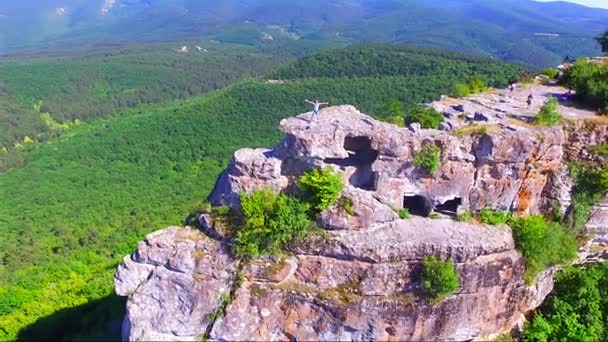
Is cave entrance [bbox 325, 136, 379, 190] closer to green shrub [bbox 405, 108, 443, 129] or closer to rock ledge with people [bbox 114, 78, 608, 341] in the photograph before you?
rock ledge with people [bbox 114, 78, 608, 341]

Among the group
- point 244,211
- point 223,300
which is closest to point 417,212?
point 244,211

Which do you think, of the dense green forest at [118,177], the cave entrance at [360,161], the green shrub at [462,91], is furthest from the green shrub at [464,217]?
the dense green forest at [118,177]

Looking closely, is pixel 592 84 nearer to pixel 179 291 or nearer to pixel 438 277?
pixel 438 277

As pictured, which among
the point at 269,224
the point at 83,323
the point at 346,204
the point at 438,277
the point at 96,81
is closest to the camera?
the point at 438,277

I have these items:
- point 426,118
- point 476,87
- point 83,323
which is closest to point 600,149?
point 426,118

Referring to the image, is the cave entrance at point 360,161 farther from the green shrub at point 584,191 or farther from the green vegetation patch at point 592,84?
the green vegetation patch at point 592,84

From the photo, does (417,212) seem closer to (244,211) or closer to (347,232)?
(347,232)

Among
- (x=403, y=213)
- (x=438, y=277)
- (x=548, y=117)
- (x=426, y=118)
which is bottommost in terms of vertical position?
(x=438, y=277)
